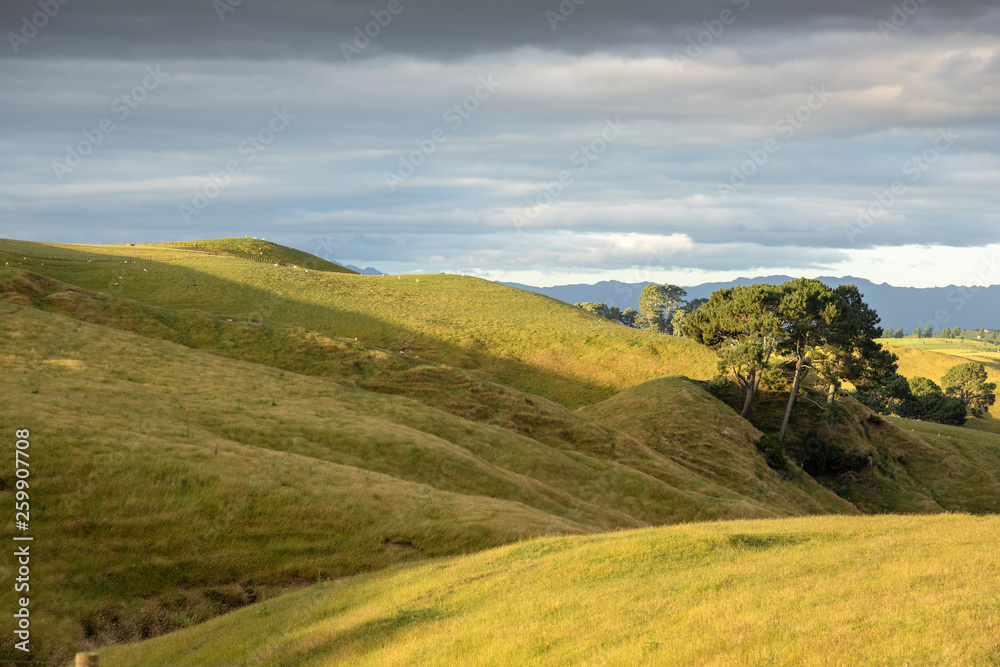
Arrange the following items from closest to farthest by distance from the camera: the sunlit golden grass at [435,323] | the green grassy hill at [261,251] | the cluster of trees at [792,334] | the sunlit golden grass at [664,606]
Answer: the sunlit golden grass at [664,606], the cluster of trees at [792,334], the sunlit golden grass at [435,323], the green grassy hill at [261,251]

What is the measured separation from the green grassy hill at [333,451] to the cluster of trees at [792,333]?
18.4 feet

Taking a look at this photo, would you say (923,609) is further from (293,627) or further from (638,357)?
(638,357)

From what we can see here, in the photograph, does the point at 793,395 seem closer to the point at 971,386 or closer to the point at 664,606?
the point at 664,606

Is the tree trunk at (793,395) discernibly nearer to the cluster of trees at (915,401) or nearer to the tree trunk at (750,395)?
the tree trunk at (750,395)

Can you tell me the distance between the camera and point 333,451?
37.0 meters

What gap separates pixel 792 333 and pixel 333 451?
6014cm

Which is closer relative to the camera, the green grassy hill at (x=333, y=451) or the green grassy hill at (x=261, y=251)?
the green grassy hill at (x=333, y=451)

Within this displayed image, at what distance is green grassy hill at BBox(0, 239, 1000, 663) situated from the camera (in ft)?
79.8

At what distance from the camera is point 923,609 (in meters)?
13.8

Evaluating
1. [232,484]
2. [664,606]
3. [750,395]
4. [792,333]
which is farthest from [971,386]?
[232,484]

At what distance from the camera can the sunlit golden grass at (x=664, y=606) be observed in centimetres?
1310

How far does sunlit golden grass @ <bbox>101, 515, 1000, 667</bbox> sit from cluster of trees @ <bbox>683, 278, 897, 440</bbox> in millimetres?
53662

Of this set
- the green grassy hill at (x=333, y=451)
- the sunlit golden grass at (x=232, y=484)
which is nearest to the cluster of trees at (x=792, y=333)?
the green grassy hill at (x=333, y=451)

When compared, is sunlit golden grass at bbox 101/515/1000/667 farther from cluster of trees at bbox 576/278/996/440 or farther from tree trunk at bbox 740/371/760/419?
tree trunk at bbox 740/371/760/419
